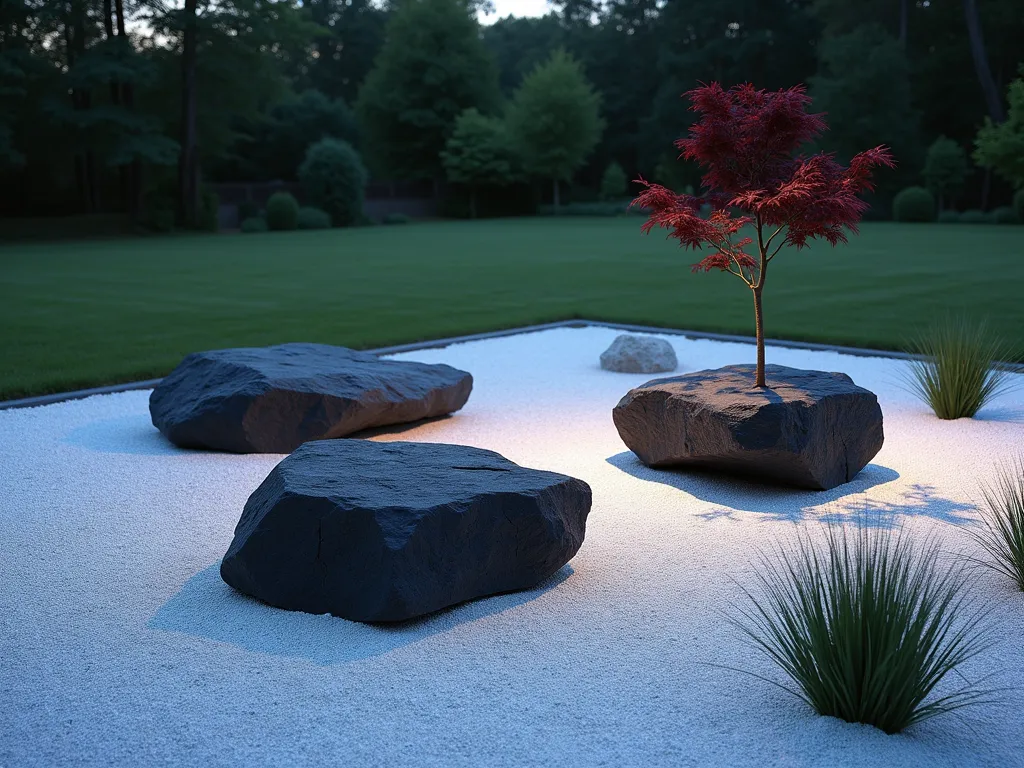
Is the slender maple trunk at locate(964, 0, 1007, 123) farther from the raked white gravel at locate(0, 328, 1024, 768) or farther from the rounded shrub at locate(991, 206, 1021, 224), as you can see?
the raked white gravel at locate(0, 328, 1024, 768)

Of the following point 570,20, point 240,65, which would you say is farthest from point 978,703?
point 570,20

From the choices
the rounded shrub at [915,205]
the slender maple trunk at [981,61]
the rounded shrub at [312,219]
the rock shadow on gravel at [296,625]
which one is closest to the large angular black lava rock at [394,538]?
the rock shadow on gravel at [296,625]

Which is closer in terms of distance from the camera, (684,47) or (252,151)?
(252,151)

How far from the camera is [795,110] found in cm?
594

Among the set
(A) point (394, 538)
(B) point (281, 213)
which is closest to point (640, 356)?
(A) point (394, 538)

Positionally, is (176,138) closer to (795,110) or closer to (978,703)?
(795,110)

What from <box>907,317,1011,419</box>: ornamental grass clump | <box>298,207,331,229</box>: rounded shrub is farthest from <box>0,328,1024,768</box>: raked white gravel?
<box>298,207,331,229</box>: rounded shrub

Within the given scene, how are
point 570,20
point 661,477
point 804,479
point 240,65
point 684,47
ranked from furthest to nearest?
1. point 570,20
2. point 684,47
3. point 240,65
4. point 661,477
5. point 804,479

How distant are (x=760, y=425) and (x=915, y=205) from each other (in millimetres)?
36499

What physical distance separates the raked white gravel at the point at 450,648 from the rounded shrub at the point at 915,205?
34991mm

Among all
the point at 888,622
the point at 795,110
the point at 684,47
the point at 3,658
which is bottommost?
the point at 3,658

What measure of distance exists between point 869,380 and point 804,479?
136 inches

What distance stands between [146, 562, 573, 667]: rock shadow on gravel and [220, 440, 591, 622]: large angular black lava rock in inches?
1.9

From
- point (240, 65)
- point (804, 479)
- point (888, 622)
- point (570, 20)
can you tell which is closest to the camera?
point (888, 622)
